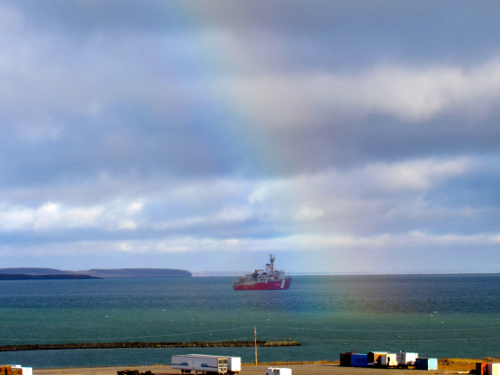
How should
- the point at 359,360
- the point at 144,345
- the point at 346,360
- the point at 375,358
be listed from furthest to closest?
1. the point at 144,345
2. the point at 346,360
3. the point at 359,360
4. the point at 375,358

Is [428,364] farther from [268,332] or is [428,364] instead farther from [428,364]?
[268,332]

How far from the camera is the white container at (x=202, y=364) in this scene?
40.9m

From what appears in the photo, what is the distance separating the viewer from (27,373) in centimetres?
3981

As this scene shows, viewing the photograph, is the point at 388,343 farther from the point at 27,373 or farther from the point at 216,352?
the point at 27,373

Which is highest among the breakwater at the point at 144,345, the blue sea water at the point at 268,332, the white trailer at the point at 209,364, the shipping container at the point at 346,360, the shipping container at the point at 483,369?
the white trailer at the point at 209,364

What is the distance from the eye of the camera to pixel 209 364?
1628 inches

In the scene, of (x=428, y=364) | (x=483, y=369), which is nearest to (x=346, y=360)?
(x=428, y=364)

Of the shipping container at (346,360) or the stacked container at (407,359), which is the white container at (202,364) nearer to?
the shipping container at (346,360)

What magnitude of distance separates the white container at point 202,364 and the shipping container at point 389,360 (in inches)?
600

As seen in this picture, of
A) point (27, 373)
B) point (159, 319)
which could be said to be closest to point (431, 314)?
point (159, 319)

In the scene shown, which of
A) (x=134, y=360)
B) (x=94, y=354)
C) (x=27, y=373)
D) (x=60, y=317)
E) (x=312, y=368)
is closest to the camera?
(x=27, y=373)

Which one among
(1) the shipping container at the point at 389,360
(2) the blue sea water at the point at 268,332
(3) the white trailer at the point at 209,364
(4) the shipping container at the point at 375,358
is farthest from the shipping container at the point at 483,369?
(2) the blue sea water at the point at 268,332

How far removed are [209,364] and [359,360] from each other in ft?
49.1

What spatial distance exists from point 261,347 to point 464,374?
32.4 m
